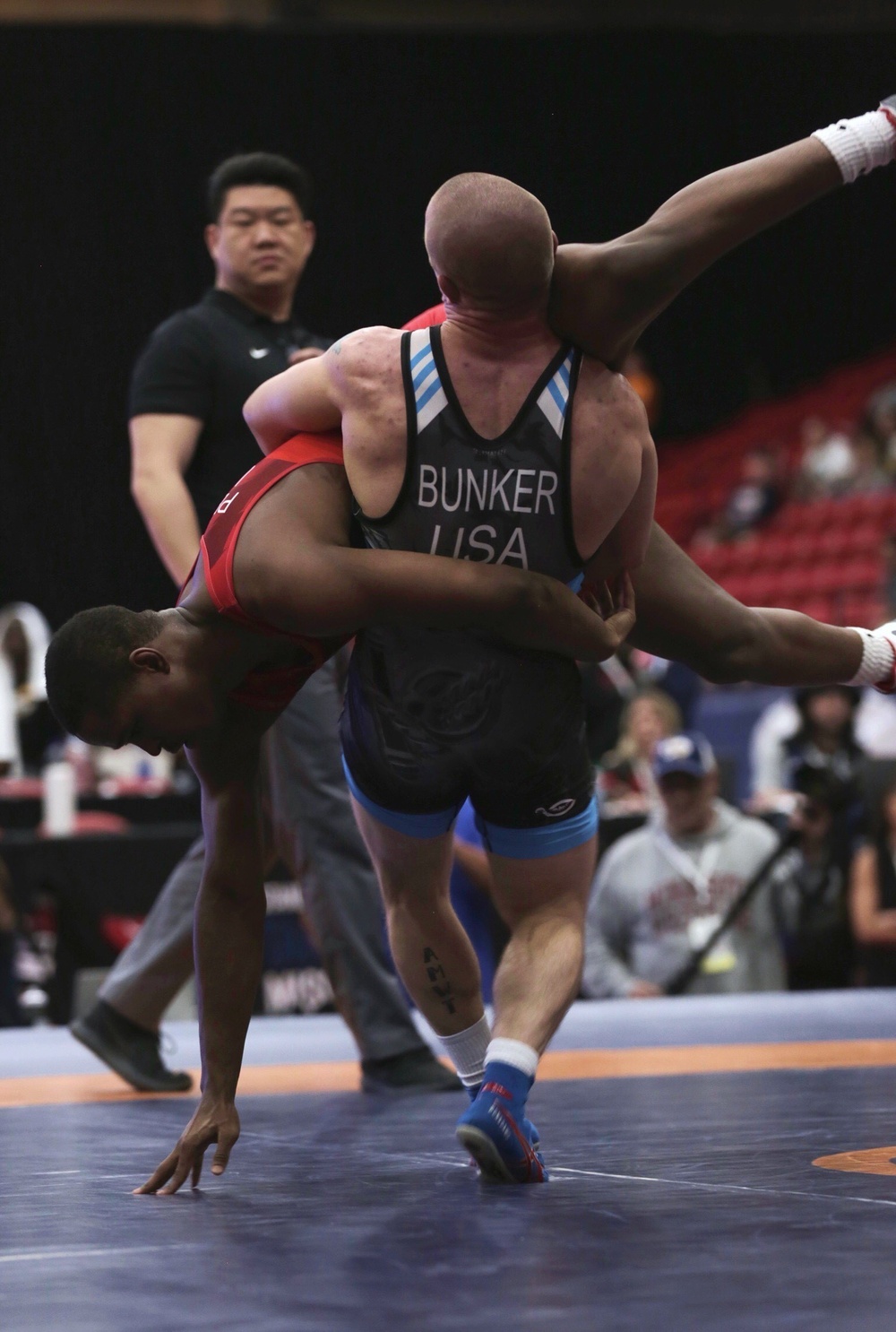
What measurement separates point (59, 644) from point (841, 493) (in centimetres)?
1104

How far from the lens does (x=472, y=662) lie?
2123 mm

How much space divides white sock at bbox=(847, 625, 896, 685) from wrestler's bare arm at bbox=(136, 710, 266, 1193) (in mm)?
939

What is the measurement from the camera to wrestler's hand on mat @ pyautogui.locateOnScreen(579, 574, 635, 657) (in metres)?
2.16

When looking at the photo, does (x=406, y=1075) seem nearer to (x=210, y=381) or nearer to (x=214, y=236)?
(x=210, y=381)

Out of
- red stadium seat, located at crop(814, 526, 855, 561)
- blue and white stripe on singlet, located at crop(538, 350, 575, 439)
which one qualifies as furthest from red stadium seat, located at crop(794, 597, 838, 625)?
blue and white stripe on singlet, located at crop(538, 350, 575, 439)

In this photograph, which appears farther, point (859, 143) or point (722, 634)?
point (722, 634)

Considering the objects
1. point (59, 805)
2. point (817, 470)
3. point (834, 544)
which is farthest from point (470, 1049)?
point (817, 470)

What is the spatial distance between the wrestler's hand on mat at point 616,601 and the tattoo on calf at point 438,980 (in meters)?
0.47

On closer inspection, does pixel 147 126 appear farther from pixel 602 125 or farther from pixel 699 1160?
pixel 699 1160

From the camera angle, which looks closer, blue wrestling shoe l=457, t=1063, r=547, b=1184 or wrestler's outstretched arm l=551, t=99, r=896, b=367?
blue wrestling shoe l=457, t=1063, r=547, b=1184

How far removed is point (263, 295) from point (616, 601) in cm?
136

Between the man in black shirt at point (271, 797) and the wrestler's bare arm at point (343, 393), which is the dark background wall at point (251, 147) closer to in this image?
the man in black shirt at point (271, 797)

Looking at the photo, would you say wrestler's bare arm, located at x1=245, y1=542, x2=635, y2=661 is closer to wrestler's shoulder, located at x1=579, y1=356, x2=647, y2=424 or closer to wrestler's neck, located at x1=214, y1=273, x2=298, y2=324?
wrestler's shoulder, located at x1=579, y1=356, x2=647, y2=424

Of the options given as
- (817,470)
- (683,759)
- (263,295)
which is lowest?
(683,759)
